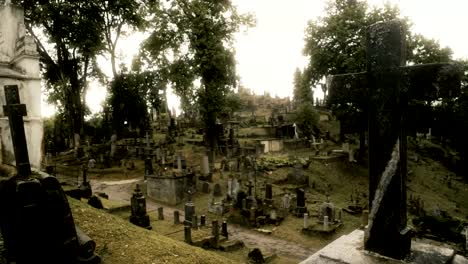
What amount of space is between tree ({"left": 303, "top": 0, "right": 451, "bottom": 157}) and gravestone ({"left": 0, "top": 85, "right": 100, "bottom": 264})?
64.1 feet

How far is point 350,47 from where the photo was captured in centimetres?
2445

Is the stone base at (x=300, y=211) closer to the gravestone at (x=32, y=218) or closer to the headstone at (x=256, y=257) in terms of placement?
the headstone at (x=256, y=257)

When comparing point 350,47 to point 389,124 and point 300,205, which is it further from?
point 389,124

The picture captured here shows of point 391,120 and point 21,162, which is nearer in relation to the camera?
point 391,120

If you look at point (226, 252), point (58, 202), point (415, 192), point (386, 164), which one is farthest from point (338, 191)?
point (386, 164)

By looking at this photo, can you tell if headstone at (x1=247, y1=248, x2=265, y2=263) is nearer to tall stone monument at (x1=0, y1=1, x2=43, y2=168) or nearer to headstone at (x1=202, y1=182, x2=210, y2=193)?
tall stone monument at (x1=0, y1=1, x2=43, y2=168)

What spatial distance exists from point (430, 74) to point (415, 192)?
20.9 meters

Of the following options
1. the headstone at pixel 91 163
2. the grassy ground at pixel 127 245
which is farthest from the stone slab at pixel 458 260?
the headstone at pixel 91 163

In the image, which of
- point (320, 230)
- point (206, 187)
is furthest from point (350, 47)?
point (320, 230)

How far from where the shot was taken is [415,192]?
67.7ft

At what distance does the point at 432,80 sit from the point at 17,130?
5.99 m

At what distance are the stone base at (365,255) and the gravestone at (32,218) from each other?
14.4 feet

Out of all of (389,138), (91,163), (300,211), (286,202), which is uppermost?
(389,138)

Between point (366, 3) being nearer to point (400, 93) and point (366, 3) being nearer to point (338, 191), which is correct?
point (338, 191)
